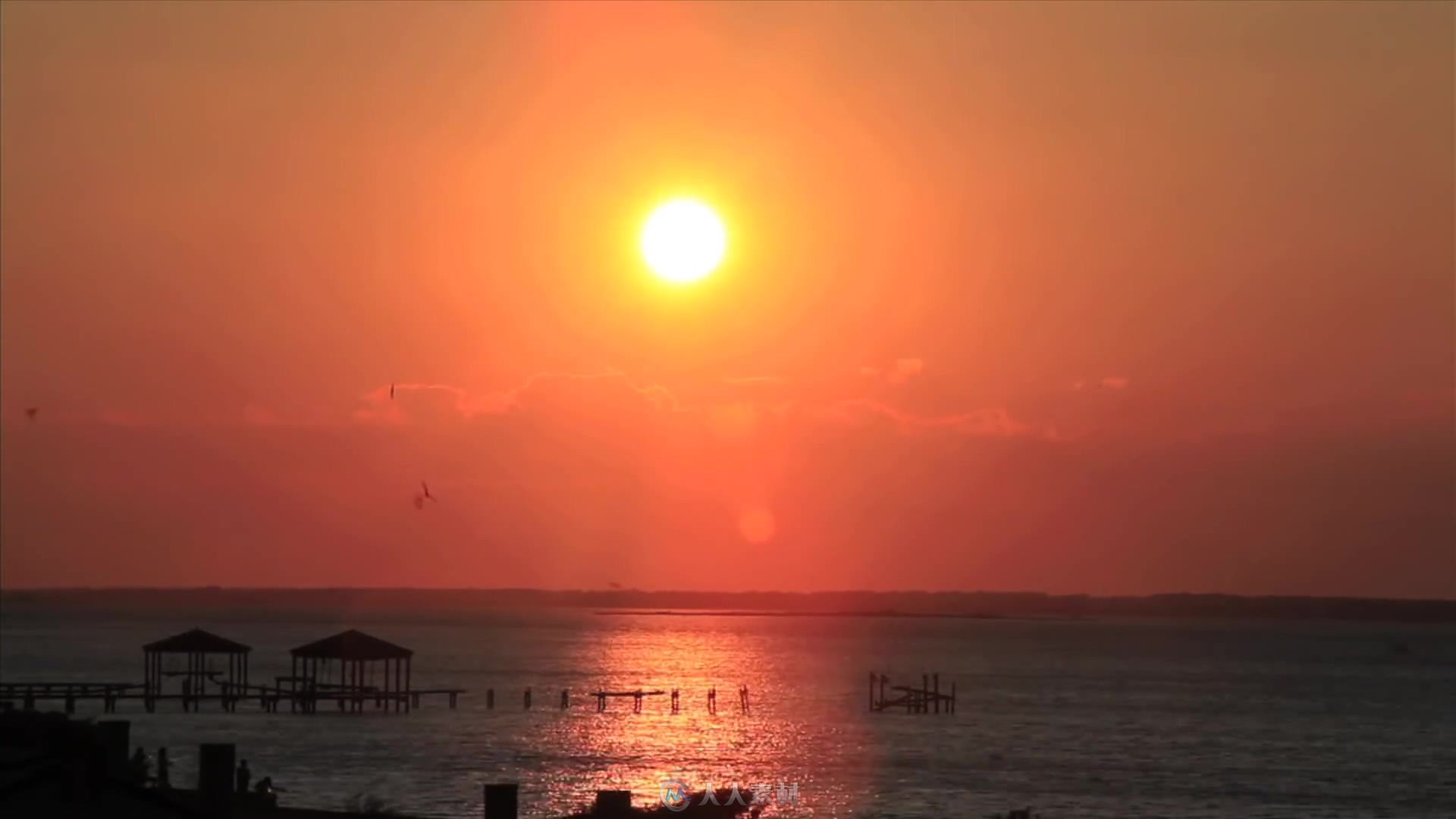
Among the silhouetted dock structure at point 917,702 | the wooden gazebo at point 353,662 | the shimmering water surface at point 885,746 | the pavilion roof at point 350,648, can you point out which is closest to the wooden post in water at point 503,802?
the shimmering water surface at point 885,746

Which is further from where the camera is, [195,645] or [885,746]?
[885,746]

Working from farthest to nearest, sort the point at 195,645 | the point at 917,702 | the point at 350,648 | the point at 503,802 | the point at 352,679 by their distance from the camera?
the point at 917,702 < the point at 352,679 < the point at 350,648 < the point at 195,645 < the point at 503,802

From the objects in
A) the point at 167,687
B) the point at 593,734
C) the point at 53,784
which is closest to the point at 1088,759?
the point at 593,734

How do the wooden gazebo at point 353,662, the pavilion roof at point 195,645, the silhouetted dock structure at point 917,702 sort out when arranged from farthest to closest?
the silhouetted dock structure at point 917,702
the wooden gazebo at point 353,662
the pavilion roof at point 195,645

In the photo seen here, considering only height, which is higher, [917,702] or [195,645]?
[195,645]

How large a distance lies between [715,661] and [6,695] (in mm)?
114058

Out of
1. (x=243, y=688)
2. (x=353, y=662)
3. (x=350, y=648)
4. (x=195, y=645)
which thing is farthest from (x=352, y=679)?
(x=195, y=645)

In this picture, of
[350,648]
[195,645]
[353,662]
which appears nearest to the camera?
[195,645]

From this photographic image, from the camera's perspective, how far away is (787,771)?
59.7m

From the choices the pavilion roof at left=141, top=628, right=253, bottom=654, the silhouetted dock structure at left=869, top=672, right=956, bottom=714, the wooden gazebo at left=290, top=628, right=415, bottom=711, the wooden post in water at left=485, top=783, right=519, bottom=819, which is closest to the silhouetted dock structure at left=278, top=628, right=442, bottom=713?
the wooden gazebo at left=290, top=628, right=415, bottom=711

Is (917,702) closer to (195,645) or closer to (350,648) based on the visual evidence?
(350,648)

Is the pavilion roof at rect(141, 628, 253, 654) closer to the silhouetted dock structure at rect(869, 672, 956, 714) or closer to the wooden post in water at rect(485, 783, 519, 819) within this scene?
the silhouetted dock structure at rect(869, 672, 956, 714)

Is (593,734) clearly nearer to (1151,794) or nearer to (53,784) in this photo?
(1151,794)

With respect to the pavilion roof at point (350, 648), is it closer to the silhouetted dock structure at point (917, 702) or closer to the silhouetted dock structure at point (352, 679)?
the silhouetted dock structure at point (352, 679)
